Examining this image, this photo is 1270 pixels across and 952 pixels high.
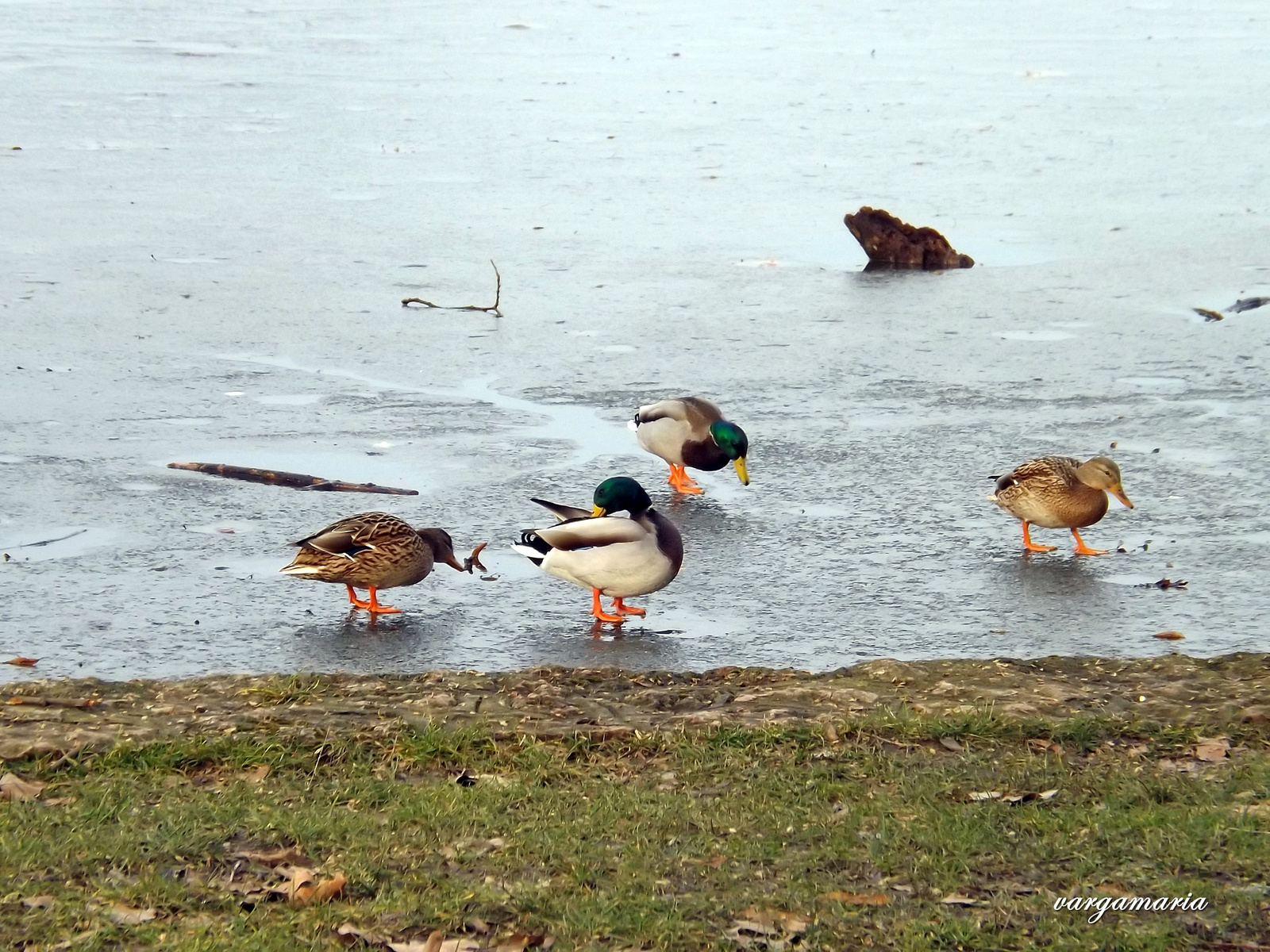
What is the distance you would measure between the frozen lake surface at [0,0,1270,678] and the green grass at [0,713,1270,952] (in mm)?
1026

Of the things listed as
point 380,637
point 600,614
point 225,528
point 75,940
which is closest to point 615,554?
point 600,614

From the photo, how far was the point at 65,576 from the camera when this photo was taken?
20.8 feet

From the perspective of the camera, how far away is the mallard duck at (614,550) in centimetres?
616

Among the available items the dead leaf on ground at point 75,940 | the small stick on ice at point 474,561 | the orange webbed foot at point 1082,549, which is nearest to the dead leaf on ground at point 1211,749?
the orange webbed foot at point 1082,549

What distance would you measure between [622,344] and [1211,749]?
5.73 m

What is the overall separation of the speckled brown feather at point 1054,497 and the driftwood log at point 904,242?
5.26 meters

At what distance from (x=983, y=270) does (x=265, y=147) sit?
7.27 meters

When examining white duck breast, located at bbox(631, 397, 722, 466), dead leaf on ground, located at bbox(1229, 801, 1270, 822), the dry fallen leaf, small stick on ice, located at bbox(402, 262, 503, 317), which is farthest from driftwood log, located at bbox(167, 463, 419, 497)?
dead leaf on ground, located at bbox(1229, 801, 1270, 822)

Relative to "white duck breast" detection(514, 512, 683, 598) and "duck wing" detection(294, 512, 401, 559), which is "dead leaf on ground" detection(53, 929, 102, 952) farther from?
"white duck breast" detection(514, 512, 683, 598)

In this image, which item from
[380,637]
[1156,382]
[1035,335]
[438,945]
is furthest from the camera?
[1035,335]

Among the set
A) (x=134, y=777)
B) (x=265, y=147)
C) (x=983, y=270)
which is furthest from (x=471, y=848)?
(x=265, y=147)

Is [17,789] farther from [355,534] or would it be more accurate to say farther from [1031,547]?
[1031,547]

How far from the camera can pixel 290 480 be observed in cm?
749

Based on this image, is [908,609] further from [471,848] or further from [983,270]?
[983,270]
